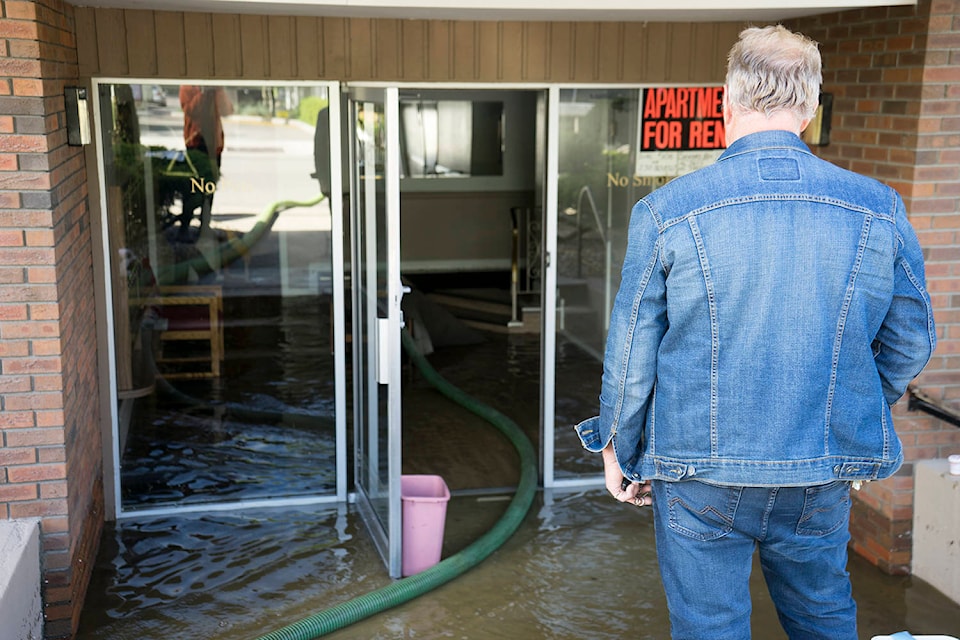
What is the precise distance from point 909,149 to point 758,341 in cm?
264

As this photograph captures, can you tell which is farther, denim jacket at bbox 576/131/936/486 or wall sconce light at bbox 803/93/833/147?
wall sconce light at bbox 803/93/833/147

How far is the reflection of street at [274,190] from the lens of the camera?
5109mm

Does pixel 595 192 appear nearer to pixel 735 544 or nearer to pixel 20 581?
Answer: pixel 20 581

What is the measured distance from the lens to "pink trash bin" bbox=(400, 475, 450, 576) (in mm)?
4414

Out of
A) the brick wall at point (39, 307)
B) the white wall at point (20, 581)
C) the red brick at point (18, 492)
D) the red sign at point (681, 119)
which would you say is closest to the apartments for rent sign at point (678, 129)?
the red sign at point (681, 119)

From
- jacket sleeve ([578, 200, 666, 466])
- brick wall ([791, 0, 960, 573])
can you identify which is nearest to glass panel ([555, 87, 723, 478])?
brick wall ([791, 0, 960, 573])

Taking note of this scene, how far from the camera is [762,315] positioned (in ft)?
6.73

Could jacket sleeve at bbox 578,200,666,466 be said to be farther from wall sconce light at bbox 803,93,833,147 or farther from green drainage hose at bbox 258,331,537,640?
wall sconce light at bbox 803,93,833,147

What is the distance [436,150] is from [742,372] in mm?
9224

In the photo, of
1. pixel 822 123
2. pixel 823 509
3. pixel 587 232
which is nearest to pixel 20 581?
pixel 823 509

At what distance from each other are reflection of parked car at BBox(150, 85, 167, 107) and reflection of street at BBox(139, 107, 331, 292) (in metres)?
0.24

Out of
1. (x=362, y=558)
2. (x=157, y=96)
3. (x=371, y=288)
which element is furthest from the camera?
(x=157, y=96)

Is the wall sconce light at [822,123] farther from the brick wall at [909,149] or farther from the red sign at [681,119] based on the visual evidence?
the red sign at [681,119]

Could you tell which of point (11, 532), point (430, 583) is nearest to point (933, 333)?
point (430, 583)
